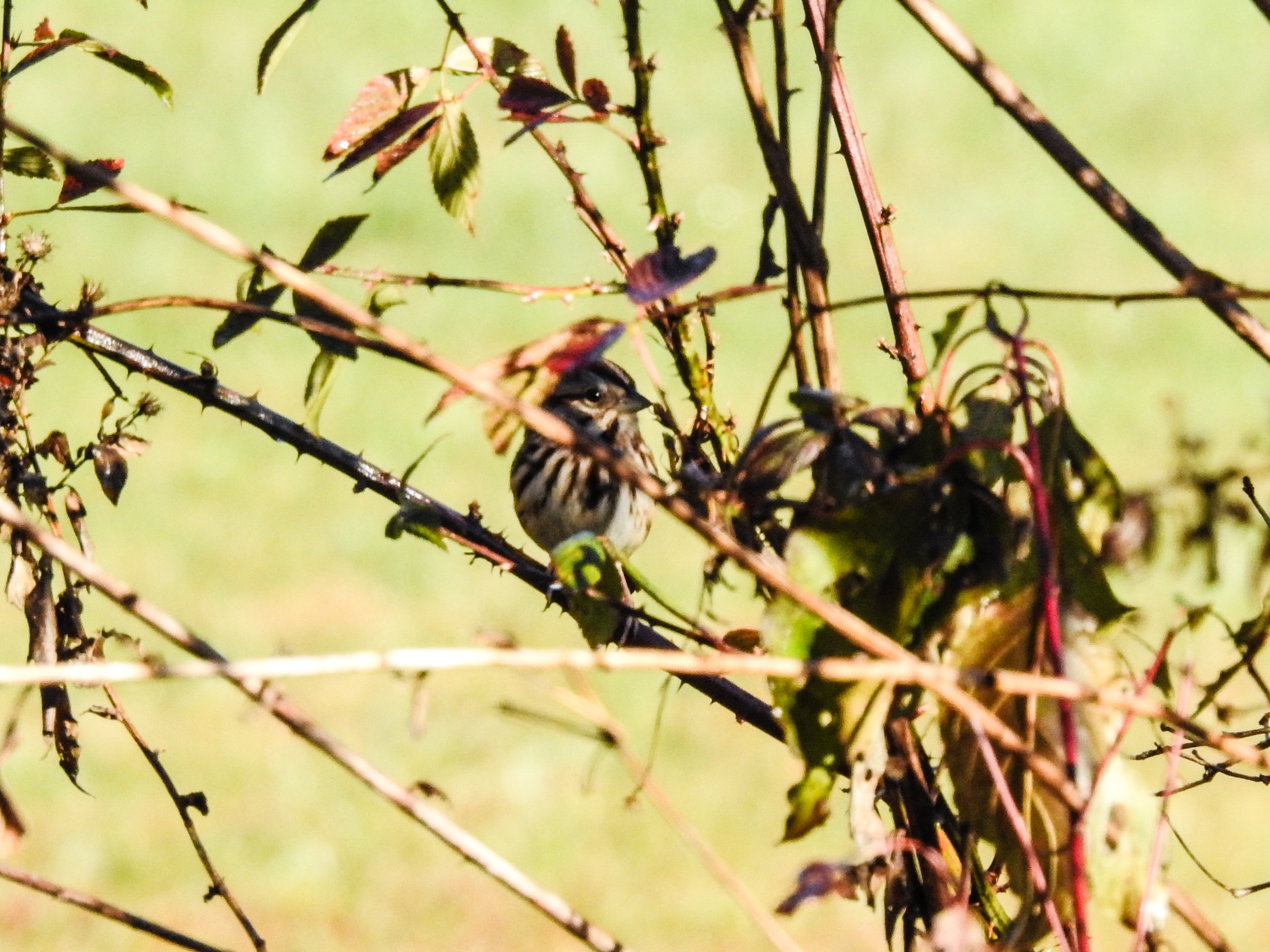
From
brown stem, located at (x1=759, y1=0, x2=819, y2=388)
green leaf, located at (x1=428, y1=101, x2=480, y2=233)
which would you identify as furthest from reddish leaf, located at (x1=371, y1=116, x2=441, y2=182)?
brown stem, located at (x1=759, y1=0, x2=819, y2=388)

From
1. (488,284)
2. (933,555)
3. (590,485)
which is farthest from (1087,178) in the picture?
(590,485)

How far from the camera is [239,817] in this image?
8453 mm

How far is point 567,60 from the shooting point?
1994 millimetres

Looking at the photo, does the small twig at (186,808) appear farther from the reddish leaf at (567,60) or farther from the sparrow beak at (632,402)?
the sparrow beak at (632,402)

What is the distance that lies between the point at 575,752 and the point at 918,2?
7.92 meters

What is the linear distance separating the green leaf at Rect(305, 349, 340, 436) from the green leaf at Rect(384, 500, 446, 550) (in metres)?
0.13

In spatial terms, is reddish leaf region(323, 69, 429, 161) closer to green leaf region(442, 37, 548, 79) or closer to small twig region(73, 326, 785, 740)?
green leaf region(442, 37, 548, 79)

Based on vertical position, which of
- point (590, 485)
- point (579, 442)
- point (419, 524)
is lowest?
point (579, 442)

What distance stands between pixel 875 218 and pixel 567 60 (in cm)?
38

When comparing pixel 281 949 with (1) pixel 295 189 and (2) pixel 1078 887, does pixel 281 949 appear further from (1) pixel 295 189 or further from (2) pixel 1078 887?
(1) pixel 295 189

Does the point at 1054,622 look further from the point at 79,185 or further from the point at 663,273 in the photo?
the point at 79,185

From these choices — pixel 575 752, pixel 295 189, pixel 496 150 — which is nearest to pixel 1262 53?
pixel 496 150

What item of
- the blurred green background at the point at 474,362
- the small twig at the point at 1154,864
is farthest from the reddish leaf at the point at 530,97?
Answer: the small twig at the point at 1154,864

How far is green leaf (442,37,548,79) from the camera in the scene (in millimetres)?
1992
